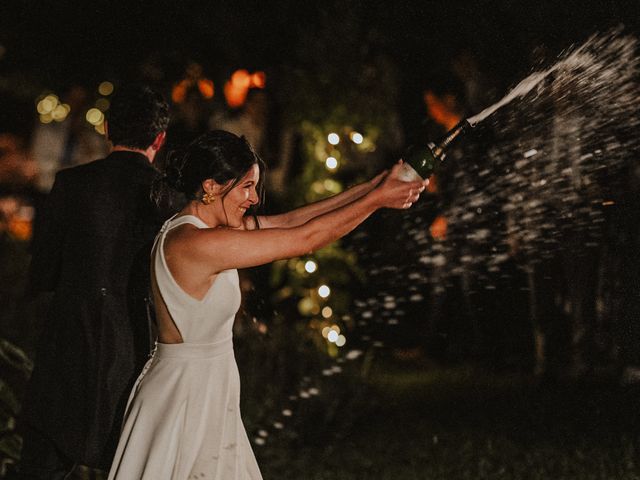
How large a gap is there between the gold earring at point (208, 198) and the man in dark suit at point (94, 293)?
2.28 ft

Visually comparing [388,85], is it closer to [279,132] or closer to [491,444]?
[279,132]

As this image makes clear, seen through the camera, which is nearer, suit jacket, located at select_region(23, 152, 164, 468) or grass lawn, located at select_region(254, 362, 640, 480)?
suit jacket, located at select_region(23, 152, 164, 468)

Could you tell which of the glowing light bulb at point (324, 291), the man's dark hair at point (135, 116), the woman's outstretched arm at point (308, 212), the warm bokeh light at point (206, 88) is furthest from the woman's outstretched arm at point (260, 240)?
the warm bokeh light at point (206, 88)

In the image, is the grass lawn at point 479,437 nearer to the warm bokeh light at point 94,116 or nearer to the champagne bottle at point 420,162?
the champagne bottle at point 420,162

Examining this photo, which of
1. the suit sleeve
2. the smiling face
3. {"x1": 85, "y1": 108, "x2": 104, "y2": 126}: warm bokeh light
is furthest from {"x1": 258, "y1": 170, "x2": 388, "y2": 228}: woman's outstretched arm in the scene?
{"x1": 85, "y1": 108, "x2": 104, "y2": 126}: warm bokeh light

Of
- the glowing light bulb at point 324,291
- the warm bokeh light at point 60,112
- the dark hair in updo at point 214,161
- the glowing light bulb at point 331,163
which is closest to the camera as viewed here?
the dark hair in updo at point 214,161

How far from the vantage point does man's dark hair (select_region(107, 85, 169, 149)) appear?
4125 mm

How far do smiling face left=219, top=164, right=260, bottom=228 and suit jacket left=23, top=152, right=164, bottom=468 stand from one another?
2.53 feet

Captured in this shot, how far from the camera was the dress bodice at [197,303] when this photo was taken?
330cm

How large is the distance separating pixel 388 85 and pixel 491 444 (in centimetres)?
464

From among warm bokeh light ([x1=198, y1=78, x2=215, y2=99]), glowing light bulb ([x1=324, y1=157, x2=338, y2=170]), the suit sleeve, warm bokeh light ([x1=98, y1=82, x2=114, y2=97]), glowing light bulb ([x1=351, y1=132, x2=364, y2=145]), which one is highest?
warm bokeh light ([x1=98, y1=82, x2=114, y2=97])

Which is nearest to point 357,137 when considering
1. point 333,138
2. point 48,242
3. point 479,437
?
point 333,138

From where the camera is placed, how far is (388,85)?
33.6 ft

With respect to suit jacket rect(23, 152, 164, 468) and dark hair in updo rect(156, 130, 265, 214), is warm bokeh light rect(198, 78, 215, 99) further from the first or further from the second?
dark hair in updo rect(156, 130, 265, 214)
